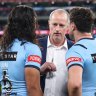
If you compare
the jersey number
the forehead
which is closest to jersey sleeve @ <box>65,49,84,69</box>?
the jersey number

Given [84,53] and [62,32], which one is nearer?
[84,53]

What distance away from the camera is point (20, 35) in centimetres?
207

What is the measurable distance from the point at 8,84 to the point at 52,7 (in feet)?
95.7

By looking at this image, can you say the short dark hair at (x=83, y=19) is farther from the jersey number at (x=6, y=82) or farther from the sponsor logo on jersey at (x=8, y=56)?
the jersey number at (x=6, y=82)

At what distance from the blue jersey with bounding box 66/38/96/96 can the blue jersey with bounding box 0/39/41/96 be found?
28 cm

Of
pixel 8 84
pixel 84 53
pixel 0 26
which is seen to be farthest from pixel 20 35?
pixel 0 26

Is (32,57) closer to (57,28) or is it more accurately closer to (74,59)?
(74,59)

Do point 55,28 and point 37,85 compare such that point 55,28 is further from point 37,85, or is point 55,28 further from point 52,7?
point 52,7

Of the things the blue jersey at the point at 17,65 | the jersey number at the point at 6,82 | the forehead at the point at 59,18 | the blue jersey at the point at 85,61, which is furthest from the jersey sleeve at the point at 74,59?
the forehead at the point at 59,18

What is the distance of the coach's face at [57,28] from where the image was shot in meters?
2.57

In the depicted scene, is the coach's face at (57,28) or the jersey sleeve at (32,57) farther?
the coach's face at (57,28)

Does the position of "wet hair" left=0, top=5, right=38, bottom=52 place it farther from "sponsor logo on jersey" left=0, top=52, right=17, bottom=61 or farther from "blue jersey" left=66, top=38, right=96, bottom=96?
"blue jersey" left=66, top=38, right=96, bottom=96

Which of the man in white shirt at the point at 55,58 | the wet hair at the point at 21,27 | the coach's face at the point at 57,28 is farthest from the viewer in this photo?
the coach's face at the point at 57,28

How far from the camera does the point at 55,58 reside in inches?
97.6
